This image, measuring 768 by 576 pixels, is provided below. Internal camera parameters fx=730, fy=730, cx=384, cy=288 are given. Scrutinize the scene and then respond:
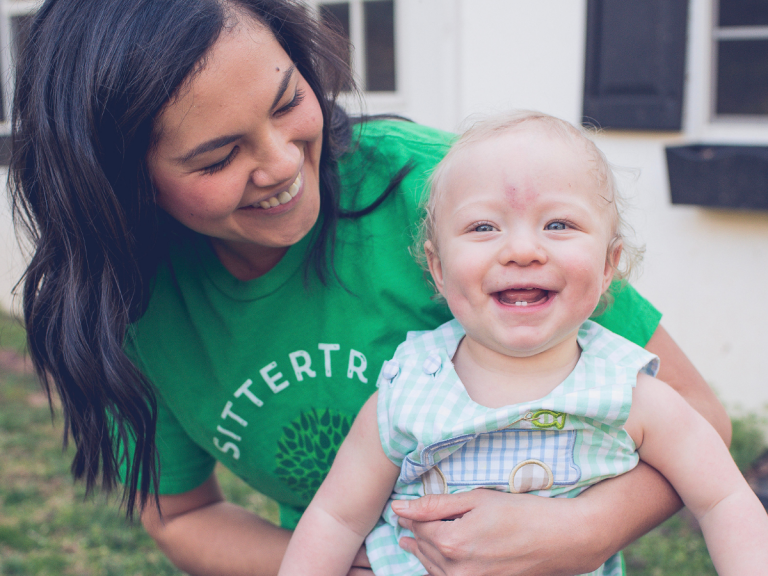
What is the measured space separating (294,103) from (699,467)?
925 mm

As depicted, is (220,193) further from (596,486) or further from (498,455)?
(596,486)

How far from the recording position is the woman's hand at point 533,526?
45.6 inches

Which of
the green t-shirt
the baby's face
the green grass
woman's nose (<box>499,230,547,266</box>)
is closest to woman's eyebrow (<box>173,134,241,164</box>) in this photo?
the green t-shirt

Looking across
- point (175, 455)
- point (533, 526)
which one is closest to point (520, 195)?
point (533, 526)

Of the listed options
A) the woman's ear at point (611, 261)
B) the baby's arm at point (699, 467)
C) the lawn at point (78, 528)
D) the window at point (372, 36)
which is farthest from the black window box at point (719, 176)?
the baby's arm at point (699, 467)

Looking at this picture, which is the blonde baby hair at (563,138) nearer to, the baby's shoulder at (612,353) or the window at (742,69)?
the baby's shoulder at (612,353)

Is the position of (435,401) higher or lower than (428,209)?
lower

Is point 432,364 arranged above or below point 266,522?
above

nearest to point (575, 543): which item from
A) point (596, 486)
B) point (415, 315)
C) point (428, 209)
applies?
point (596, 486)

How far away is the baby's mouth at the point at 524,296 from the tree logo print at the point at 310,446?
424 mm

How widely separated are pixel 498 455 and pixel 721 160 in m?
2.45

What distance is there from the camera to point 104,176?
1.26m

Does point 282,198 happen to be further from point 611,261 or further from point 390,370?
point 611,261

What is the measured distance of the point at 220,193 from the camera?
1.29m
